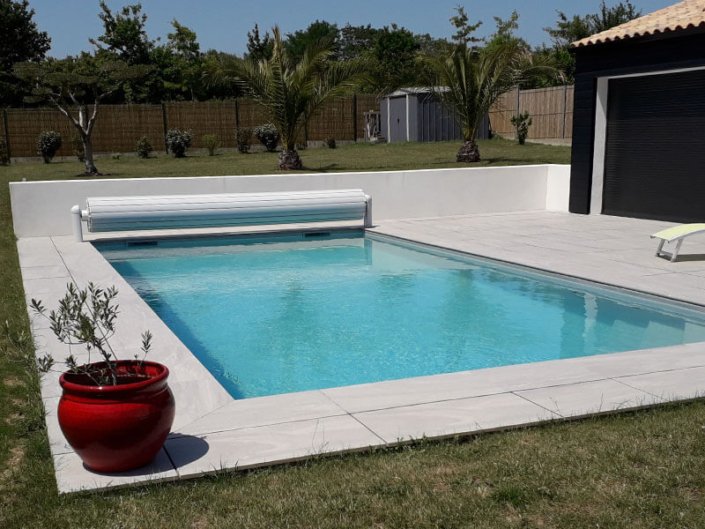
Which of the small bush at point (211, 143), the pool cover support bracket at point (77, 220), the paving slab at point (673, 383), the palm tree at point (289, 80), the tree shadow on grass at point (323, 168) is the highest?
the palm tree at point (289, 80)

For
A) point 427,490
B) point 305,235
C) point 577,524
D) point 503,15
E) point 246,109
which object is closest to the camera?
point 577,524

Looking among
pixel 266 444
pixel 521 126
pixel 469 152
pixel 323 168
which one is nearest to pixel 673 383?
pixel 266 444

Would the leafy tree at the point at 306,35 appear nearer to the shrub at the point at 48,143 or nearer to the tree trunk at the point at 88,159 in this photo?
the shrub at the point at 48,143

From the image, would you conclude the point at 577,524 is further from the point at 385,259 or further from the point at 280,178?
the point at 280,178

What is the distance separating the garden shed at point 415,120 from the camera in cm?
→ 3119

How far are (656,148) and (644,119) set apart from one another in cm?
65

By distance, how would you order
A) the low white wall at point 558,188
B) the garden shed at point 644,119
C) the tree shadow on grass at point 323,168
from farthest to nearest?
the tree shadow on grass at point 323,168
the low white wall at point 558,188
the garden shed at point 644,119

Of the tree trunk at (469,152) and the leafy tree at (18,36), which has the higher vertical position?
the leafy tree at (18,36)

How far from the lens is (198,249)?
42.5ft

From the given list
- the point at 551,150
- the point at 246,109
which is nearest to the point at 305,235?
the point at 551,150

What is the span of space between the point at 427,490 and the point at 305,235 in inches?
426

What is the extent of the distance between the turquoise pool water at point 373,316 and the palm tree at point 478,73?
8264 mm

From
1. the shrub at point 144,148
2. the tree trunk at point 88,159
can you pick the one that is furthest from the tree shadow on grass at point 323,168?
the shrub at point 144,148

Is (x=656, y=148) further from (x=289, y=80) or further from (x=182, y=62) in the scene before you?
(x=182, y=62)
